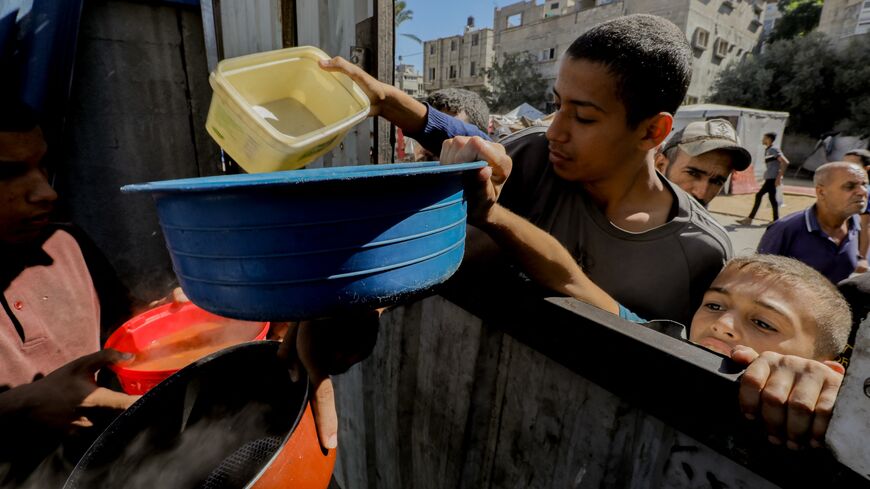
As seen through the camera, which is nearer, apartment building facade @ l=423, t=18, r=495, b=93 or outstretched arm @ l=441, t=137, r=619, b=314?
outstretched arm @ l=441, t=137, r=619, b=314

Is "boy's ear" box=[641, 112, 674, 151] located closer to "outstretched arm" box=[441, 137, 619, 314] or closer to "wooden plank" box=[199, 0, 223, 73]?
"outstretched arm" box=[441, 137, 619, 314]

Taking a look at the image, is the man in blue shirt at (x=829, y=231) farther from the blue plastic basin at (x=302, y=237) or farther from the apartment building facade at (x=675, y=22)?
the apartment building facade at (x=675, y=22)

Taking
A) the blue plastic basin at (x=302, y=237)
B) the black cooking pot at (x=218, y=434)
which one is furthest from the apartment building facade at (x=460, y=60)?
the blue plastic basin at (x=302, y=237)

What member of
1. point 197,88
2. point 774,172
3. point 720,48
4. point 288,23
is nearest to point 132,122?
point 197,88

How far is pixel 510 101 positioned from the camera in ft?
114

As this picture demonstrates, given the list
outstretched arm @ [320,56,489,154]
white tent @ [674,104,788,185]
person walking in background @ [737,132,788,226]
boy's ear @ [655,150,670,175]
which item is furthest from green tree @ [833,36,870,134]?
outstretched arm @ [320,56,489,154]

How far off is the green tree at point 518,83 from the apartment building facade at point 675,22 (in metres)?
1.00

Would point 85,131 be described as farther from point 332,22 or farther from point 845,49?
point 845,49

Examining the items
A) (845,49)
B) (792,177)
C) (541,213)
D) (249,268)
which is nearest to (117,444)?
(249,268)

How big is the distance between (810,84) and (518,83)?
1873cm

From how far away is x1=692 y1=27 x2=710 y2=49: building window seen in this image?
97.2 feet

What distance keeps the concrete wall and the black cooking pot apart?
6.79 ft

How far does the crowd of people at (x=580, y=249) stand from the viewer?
144 cm

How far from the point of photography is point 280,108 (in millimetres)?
2172
